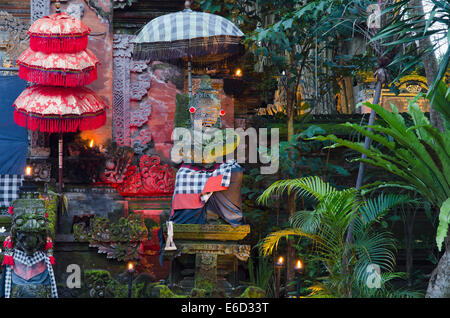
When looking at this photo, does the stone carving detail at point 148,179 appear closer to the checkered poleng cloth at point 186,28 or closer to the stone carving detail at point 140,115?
the stone carving detail at point 140,115

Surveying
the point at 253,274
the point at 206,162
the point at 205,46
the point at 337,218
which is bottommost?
the point at 253,274

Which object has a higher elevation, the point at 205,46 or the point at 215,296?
the point at 205,46

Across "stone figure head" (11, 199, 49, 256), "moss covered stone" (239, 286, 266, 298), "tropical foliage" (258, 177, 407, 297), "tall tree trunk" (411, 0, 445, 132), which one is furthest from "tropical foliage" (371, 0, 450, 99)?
"stone figure head" (11, 199, 49, 256)

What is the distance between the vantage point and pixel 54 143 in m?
10.7

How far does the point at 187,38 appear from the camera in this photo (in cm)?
972

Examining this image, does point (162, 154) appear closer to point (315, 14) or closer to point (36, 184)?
point (36, 184)

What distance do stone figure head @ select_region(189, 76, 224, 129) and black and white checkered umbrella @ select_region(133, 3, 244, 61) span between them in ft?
1.94

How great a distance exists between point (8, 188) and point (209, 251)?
12.4ft

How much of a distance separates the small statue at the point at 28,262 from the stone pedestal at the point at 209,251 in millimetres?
1552

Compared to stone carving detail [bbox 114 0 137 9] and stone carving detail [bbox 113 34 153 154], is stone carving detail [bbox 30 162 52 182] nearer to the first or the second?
stone carving detail [bbox 113 34 153 154]
